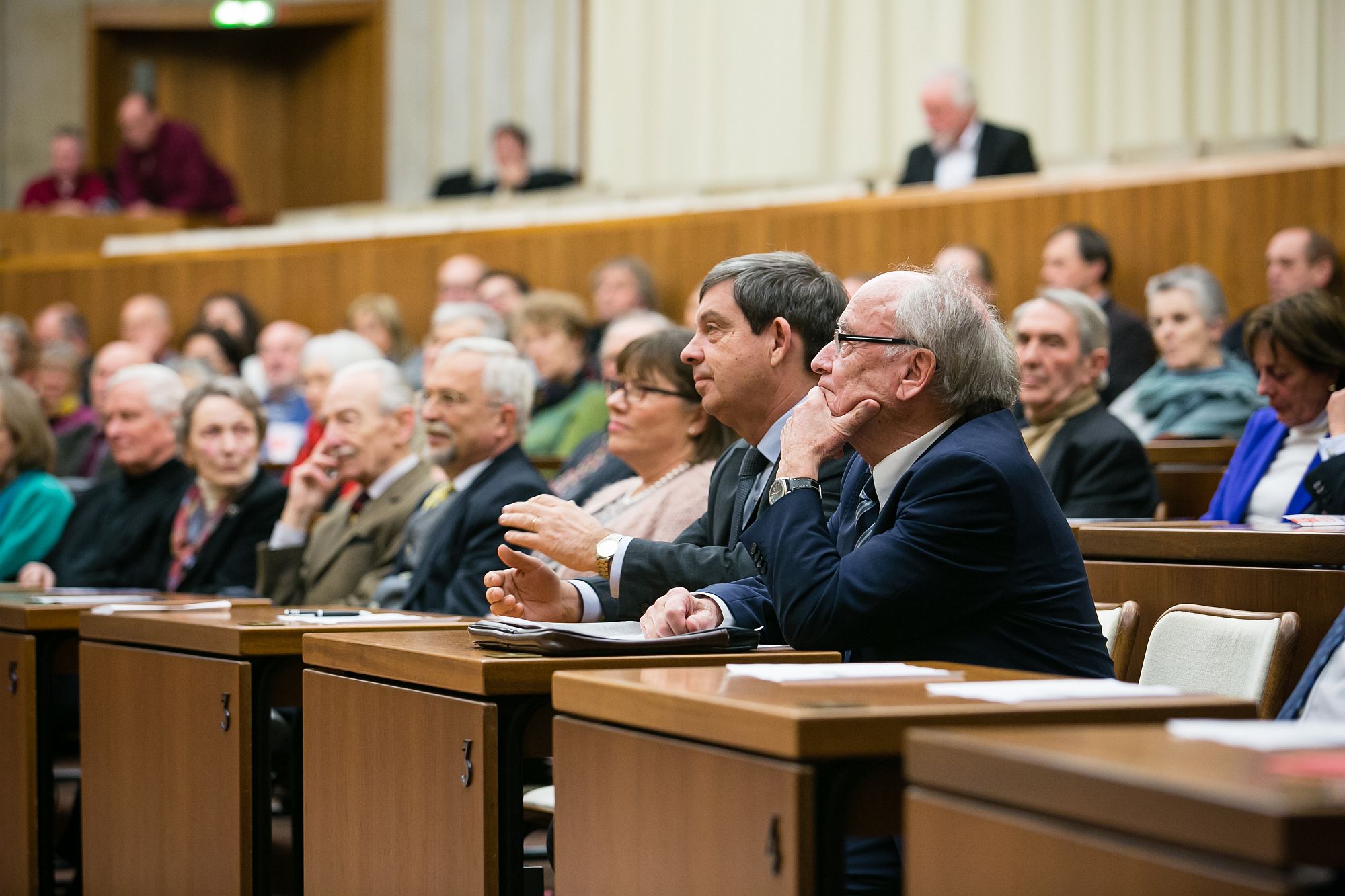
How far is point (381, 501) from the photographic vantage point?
414 cm

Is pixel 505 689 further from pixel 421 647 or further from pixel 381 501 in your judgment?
pixel 381 501

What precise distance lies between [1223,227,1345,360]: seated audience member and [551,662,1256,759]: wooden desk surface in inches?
139

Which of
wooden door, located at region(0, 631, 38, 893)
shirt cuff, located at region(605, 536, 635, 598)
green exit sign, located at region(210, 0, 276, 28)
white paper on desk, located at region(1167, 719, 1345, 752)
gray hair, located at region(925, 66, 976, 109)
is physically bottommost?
wooden door, located at region(0, 631, 38, 893)

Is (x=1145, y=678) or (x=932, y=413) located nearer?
(x=932, y=413)

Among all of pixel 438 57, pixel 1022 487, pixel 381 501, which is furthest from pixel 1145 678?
pixel 438 57

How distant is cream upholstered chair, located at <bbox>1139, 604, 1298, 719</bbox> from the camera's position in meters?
2.17

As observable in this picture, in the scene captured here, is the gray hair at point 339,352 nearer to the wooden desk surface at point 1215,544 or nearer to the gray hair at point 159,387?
the gray hair at point 159,387

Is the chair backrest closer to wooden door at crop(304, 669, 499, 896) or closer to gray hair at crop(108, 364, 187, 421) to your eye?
wooden door at crop(304, 669, 499, 896)

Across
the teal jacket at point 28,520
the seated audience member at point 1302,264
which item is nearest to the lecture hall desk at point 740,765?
the teal jacket at point 28,520

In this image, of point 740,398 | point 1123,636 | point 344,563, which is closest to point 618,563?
point 740,398

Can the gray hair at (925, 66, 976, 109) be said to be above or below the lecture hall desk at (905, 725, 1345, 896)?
above

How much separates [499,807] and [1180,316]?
3264 millimetres

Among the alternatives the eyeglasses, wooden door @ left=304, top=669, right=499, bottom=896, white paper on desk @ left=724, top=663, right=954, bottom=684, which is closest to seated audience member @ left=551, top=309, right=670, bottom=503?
the eyeglasses

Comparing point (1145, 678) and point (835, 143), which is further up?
point (835, 143)
